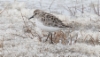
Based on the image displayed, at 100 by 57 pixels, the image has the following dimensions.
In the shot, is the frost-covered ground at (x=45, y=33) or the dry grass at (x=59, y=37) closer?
the frost-covered ground at (x=45, y=33)

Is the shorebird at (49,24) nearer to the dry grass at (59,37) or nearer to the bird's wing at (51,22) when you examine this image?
the bird's wing at (51,22)

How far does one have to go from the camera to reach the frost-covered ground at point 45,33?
6.37m

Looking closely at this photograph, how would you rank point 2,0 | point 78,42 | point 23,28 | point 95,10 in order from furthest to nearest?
point 2,0 → point 95,10 → point 23,28 → point 78,42

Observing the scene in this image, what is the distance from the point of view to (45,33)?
813 cm

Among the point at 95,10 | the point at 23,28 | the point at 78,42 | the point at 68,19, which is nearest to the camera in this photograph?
the point at 78,42

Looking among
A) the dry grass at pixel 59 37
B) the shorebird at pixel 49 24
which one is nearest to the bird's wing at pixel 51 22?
the shorebird at pixel 49 24

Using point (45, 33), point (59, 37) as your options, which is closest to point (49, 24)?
point (59, 37)

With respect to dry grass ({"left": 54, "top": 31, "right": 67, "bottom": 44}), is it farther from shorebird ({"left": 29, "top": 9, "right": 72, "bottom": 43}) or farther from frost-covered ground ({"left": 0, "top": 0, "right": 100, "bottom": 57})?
shorebird ({"left": 29, "top": 9, "right": 72, "bottom": 43})

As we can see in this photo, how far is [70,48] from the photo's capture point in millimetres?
6637

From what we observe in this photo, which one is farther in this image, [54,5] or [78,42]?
[54,5]

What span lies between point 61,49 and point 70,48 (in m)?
0.19

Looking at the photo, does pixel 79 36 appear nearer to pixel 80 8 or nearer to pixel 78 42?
pixel 78 42

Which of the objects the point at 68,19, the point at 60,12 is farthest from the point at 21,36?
the point at 60,12

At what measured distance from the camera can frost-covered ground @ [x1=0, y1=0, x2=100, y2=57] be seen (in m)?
6.37
